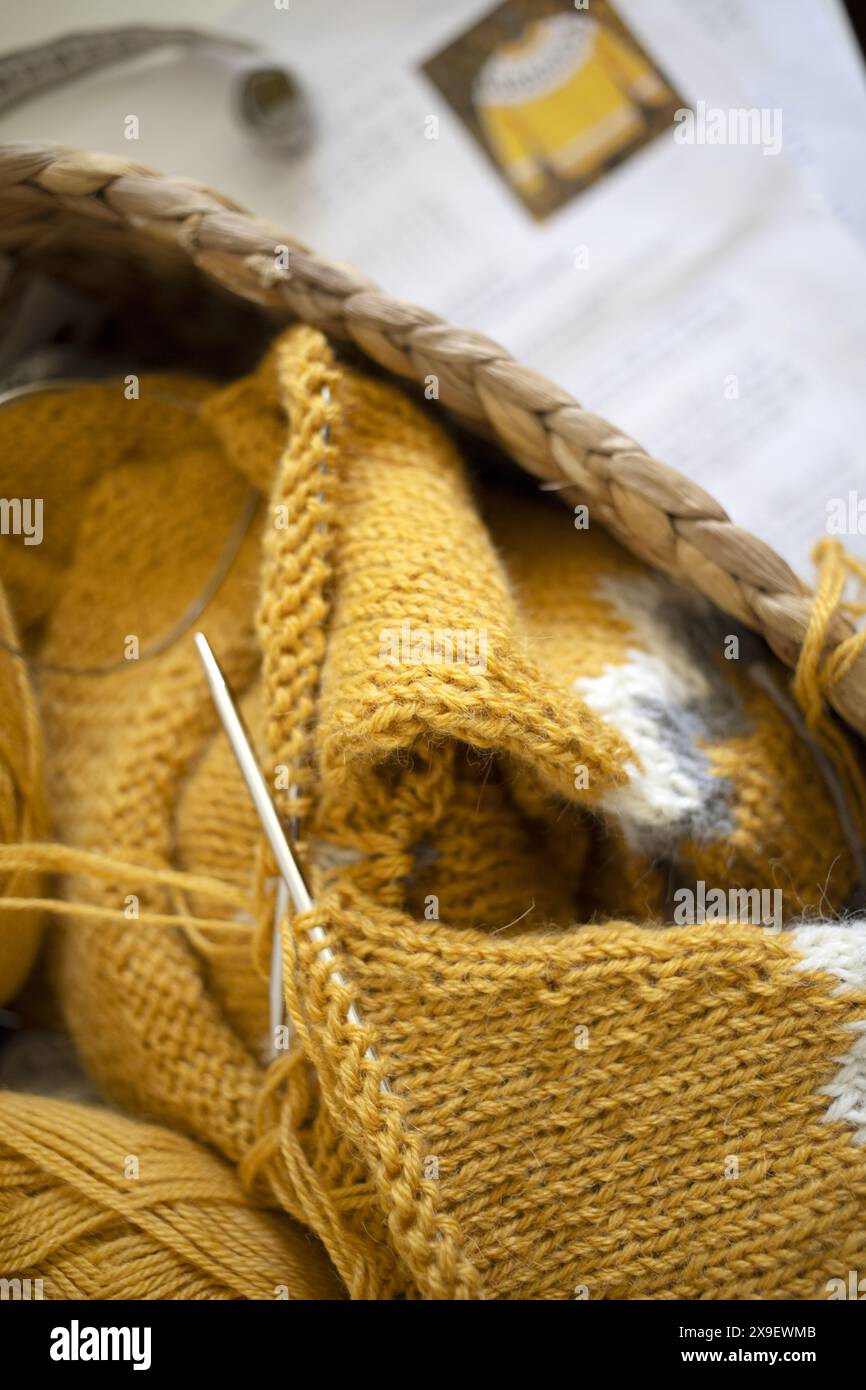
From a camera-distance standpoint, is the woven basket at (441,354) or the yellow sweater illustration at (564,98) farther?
the yellow sweater illustration at (564,98)

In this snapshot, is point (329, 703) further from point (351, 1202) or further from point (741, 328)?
point (741, 328)

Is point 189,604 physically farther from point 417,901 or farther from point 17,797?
point 417,901

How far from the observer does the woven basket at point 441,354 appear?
0.56 m

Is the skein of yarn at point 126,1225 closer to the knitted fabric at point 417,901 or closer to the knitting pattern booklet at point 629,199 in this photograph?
the knitted fabric at point 417,901

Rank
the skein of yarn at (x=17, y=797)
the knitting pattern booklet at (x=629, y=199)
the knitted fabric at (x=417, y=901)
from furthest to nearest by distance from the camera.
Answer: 1. the knitting pattern booklet at (x=629, y=199)
2. the skein of yarn at (x=17, y=797)
3. the knitted fabric at (x=417, y=901)

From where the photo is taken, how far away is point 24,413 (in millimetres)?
745

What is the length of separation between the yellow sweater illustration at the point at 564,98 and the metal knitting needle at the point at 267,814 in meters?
0.56

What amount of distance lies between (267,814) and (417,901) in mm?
93

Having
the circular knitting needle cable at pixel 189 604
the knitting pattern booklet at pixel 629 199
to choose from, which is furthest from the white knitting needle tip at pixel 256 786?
the knitting pattern booklet at pixel 629 199

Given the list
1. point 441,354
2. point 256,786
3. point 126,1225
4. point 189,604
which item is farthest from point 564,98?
point 126,1225

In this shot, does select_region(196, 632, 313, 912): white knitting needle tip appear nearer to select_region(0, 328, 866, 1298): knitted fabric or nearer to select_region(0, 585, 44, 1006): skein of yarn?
select_region(0, 328, 866, 1298): knitted fabric

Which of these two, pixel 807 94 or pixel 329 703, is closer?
pixel 329 703

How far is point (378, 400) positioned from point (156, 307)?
0.24 meters
